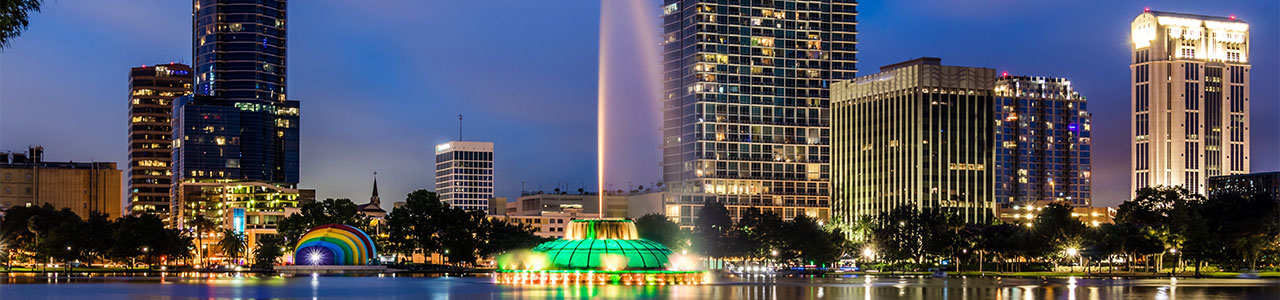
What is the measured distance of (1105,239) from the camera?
15925 cm

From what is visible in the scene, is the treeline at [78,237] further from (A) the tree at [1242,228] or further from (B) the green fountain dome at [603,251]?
(A) the tree at [1242,228]

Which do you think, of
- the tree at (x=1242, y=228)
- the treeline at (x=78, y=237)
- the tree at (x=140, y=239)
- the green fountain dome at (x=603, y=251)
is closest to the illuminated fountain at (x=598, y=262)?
the green fountain dome at (x=603, y=251)

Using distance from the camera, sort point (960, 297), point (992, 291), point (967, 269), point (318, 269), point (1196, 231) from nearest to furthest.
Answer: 1. point (960, 297)
2. point (992, 291)
3. point (1196, 231)
4. point (318, 269)
5. point (967, 269)

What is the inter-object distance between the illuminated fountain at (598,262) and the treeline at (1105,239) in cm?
6405

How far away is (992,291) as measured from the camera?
97.8 meters

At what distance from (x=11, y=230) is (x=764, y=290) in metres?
139

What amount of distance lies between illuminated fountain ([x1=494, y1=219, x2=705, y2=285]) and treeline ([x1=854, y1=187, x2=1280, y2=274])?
64053 millimetres

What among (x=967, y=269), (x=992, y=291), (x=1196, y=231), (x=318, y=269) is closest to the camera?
(x=992, y=291)

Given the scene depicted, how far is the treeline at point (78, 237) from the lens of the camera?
598ft

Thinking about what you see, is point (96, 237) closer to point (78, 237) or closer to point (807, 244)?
point (78, 237)

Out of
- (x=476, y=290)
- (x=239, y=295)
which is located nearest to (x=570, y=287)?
(x=476, y=290)

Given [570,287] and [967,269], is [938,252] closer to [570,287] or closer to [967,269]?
[967,269]

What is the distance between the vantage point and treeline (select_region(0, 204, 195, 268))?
7175 inches

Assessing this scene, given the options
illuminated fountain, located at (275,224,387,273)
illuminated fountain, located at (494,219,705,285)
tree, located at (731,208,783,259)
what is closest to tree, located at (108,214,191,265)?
illuminated fountain, located at (275,224,387,273)
